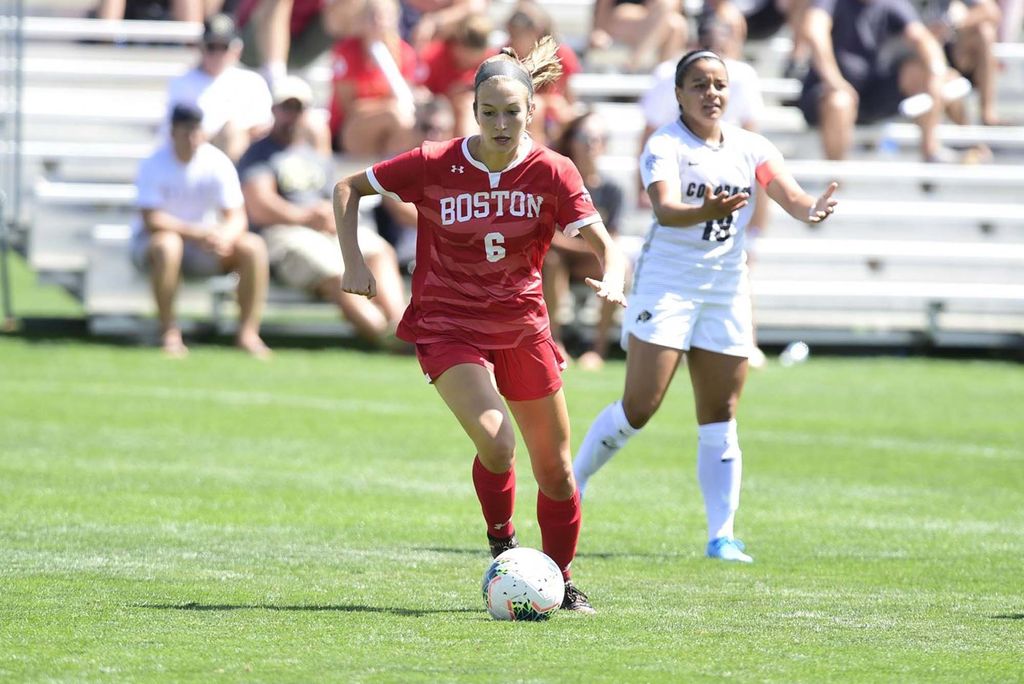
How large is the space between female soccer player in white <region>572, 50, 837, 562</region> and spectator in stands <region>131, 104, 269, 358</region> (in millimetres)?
7831

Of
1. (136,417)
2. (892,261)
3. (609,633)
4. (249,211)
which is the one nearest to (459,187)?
(609,633)

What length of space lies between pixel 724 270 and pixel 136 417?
18.1ft

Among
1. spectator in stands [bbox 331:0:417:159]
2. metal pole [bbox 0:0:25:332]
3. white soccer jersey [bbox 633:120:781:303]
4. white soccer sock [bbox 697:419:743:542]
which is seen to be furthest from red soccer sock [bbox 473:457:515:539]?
metal pole [bbox 0:0:25:332]

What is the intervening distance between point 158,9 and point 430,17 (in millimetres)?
3195

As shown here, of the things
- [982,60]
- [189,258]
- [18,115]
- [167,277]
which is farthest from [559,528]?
[982,60]

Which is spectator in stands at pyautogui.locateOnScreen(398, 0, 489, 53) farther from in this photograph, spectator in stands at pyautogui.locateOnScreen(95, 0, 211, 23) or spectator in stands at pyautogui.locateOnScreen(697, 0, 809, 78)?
spectator in stands at pyautogui.locateOnScreen(697, 0, 809, 78)

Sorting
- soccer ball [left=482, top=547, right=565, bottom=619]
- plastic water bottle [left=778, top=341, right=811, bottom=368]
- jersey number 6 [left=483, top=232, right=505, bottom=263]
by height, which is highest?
jersey number 6 [left=483, top=232, right=505, bottom=263]

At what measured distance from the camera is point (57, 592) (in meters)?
6.38

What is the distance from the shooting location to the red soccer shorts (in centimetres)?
645

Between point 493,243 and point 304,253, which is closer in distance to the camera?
point 493,243

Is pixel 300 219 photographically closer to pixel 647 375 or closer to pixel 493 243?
pixel 647 375

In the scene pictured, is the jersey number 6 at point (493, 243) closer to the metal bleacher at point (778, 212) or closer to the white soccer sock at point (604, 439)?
the white soccer sock at point (604, 439)

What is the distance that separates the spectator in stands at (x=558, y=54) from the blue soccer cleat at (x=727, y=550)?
302 inches

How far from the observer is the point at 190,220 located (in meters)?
15.6
